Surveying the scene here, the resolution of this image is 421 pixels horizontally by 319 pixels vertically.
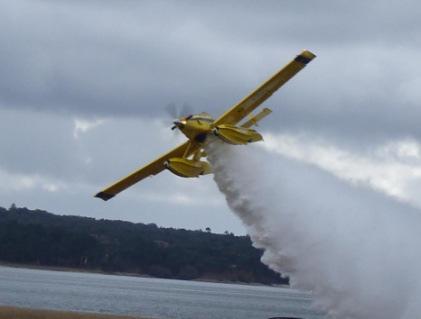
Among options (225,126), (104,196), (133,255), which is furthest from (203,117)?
(133,255)

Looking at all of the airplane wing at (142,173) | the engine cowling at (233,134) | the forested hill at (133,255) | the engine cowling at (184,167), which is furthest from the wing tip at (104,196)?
the forested hill at (133,255)

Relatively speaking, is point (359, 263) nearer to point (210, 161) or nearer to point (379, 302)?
point (379, 302)

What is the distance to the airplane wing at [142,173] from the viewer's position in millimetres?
48944

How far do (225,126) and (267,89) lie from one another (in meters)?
3.02

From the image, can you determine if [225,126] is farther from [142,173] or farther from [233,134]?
[142,173]

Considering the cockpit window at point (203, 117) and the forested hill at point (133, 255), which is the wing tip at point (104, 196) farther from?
the forested hill at point (133, 255)

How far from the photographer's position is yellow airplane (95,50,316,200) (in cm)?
4462

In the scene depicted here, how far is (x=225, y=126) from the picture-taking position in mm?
44500

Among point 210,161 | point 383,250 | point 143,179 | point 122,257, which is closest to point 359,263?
point 383,250

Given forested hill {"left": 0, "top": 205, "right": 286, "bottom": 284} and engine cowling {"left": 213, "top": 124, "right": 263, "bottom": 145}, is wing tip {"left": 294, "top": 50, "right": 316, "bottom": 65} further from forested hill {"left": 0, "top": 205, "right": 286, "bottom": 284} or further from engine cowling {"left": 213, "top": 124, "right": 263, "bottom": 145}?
→ forested hill {"left": 0, "top": 205, "right": 286, "bottom": 284}

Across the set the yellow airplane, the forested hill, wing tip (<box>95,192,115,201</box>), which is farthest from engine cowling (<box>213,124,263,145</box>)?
the forested hill

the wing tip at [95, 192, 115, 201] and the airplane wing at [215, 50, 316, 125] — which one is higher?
the airplane wing at [215, 50, 316, 125]

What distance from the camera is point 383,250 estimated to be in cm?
4634

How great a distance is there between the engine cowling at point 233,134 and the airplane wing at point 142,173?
2920 millimetres
